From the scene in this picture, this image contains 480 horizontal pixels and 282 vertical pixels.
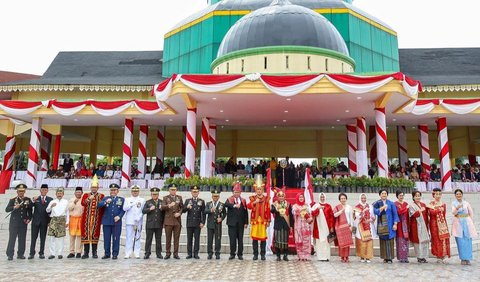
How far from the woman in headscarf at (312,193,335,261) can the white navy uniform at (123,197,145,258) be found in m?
4.17

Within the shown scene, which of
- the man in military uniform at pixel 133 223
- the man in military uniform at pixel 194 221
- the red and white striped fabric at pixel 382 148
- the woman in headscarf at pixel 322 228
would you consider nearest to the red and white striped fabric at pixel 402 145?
the red and white striped fabric at pixel 382 148

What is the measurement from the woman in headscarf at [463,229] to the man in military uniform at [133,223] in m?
7.29

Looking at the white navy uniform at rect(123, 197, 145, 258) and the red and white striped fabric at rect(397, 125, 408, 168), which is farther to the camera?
the red and white striped fabric at rect(397, 125, 408, 168)

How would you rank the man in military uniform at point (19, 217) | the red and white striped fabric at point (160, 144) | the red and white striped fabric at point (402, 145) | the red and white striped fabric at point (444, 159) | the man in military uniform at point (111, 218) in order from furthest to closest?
1. the red and white striped fabric at point (160, 144)
2. the red and white striped fabric at point (402, 145)
3. the red and white striped fabric at point (444, 159)
4. the man in military uniform at point (111, 218)
5. the man in military uniform at point (19, 217)

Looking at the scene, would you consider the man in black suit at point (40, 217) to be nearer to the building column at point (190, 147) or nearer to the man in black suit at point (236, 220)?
the man in black suit at point (236, 220)

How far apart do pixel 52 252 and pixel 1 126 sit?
16.8 m

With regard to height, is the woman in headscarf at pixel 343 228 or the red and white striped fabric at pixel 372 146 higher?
the red and white striped fabric at pixel 372 146

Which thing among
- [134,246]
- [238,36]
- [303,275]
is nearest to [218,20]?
[238,36]

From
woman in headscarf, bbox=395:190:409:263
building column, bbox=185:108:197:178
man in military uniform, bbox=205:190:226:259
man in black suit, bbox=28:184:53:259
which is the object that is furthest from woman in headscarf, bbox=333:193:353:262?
building column, bbox=185:108:197:178

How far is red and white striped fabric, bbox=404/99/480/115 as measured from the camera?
15.9 metres

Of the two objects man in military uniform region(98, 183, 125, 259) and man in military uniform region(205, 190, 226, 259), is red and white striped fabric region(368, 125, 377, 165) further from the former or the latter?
man in military uniform region(98, 183, 125, 259)

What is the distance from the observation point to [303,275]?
6.31 meters

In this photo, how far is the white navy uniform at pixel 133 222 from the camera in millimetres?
7988

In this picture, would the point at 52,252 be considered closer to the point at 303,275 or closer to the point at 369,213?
the point at 303,275
